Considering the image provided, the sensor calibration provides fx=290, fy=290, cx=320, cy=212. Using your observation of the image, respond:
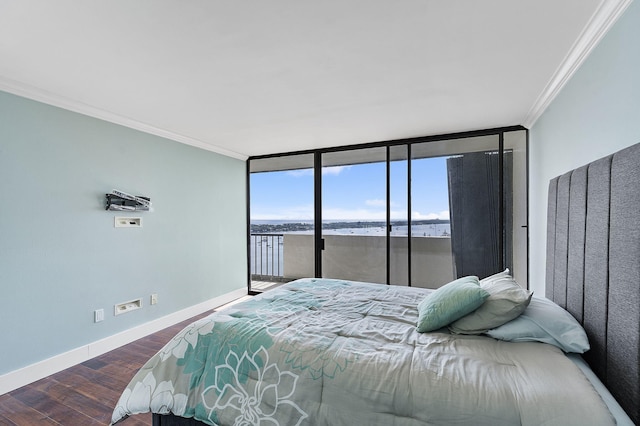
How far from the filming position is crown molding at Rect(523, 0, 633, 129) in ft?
4.72

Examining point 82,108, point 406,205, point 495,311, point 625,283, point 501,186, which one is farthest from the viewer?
point 406,205

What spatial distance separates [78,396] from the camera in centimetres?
222

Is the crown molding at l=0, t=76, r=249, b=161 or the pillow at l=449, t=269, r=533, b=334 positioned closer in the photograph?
the pillow at l=449, t=269, r=533, b=334

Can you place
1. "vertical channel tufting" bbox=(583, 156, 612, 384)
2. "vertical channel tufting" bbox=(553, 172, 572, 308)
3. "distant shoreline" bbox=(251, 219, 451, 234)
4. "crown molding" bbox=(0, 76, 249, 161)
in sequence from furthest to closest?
"distant shoreline" bbox=(251, 219, 451, 234), "crown molding" bbox=(0, 76, 249, 161), "vertical channel tufting" bbox=(553, 172, 572, 308), "vertical channel tufting" bbox=(583, 156, 612, 384)

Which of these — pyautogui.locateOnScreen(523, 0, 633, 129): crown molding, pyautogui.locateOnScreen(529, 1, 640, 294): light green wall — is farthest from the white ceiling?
pyautogui.locateOnScreen(529, 1, 640, 294): light green wall

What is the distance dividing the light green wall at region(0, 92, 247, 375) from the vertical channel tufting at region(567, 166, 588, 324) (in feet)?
12.6

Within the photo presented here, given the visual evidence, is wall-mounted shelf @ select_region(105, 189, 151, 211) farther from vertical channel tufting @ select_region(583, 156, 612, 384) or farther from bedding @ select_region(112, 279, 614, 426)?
vertical channel tufting @ select_region(583, 156, 612, 384)

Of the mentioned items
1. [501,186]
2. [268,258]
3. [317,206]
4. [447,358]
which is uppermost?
[501,186]

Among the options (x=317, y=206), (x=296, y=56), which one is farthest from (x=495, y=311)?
(x=317, y=206)

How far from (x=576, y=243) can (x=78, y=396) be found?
356 cm

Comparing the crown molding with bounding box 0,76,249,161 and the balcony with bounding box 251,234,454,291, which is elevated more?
the crown molding with bounding box 0,76,249,161

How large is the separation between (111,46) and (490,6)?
2174mm

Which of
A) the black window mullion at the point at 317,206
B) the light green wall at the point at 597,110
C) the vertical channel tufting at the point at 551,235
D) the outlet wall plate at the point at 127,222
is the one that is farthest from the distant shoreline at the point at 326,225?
the outlet wall plate at the point at 127,222

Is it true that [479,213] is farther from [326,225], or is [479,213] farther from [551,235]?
[326,225]
